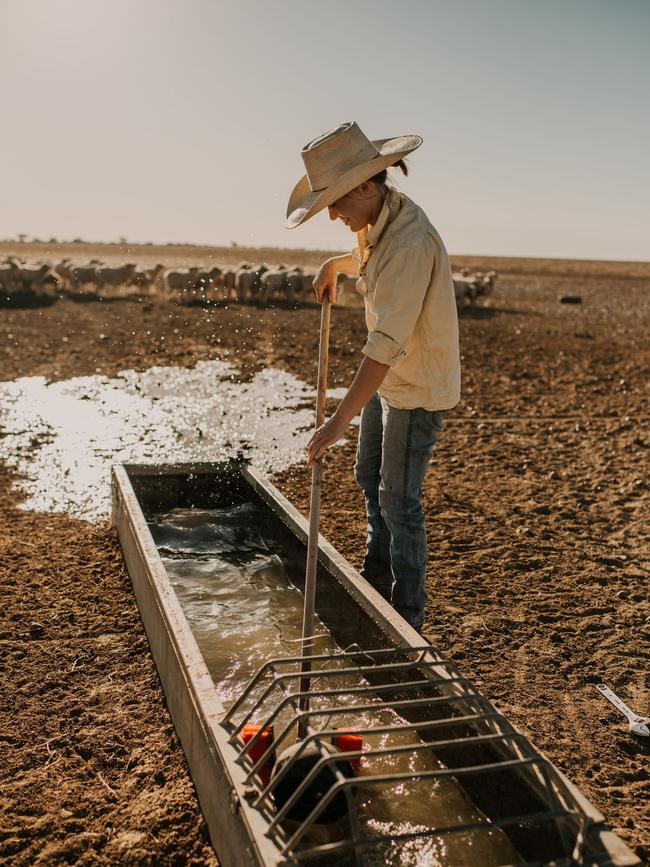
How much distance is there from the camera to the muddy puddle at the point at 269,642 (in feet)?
8.54

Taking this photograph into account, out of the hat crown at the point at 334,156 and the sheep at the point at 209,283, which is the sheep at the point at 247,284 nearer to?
the sheep at the point at 209,283

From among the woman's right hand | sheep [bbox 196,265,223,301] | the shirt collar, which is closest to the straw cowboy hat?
the shirt collar

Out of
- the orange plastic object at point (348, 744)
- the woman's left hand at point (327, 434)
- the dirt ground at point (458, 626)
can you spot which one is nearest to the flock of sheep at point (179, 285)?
the dirt ground at point (458, 626)

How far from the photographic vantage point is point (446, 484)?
669 centimetres

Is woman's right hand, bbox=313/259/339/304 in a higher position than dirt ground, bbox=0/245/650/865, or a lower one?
higher

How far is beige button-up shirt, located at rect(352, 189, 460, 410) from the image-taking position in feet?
10.3

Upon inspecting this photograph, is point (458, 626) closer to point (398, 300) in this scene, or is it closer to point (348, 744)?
point (348, 744)

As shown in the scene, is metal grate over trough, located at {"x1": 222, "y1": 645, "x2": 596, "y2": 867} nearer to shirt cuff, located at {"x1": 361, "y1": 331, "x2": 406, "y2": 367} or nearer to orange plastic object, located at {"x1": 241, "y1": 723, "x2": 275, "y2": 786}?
orange plastic object, located at {"x1": 241, "y1": 723, "x2": 275, "y2": 786}

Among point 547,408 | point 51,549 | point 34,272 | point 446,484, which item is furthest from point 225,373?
point 34,272

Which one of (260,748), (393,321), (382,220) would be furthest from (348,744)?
(382,220)

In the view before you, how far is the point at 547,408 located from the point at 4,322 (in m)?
11.5

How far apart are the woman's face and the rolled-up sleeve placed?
24cm

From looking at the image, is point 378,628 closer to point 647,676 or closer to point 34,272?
point 647,676

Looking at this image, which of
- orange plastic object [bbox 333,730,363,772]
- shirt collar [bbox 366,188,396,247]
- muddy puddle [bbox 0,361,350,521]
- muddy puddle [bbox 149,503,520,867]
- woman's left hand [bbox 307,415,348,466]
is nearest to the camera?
muddy puddle [bbox 149,503,520,867]
